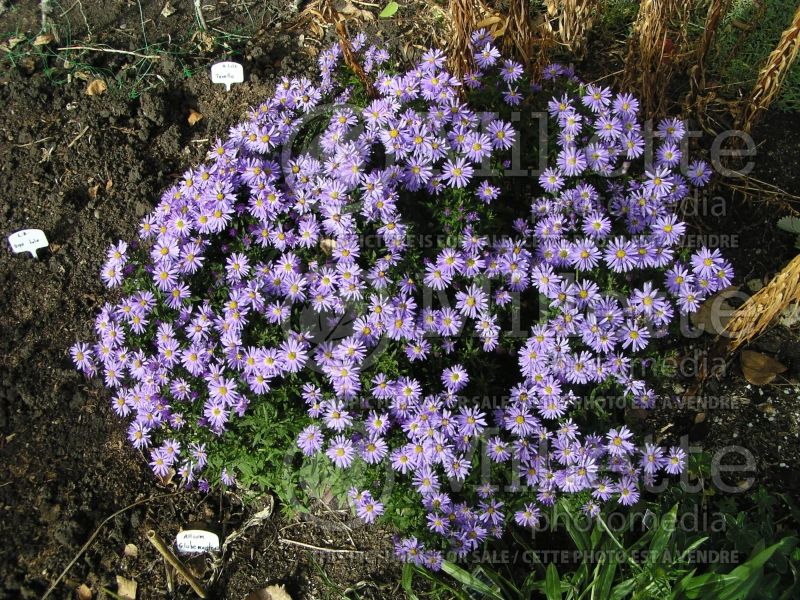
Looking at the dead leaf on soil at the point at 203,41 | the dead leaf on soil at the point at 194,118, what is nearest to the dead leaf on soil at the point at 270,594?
the dead leaf on soil at the point at 194,118

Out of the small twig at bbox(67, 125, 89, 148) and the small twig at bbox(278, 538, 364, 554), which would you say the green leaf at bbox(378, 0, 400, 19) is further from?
the small twig at bbox(278, 538, 364, 554)

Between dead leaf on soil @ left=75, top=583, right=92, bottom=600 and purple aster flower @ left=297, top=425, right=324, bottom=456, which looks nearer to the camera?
purple aster flower @ left=297, top=425, right=324, bottom=456

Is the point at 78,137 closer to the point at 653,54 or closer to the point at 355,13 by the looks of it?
the point at 355,13

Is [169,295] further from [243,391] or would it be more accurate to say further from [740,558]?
[740,558]

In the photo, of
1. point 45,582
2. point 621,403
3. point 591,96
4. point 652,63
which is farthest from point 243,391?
point 652,63

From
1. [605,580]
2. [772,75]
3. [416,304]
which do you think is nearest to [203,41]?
[416,304]

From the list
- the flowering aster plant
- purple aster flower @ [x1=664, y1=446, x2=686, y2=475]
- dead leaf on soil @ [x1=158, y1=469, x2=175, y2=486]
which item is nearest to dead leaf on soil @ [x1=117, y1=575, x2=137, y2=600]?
dead leaf on soil @ [x1=158, y1=469, x2=175, y2=486]
